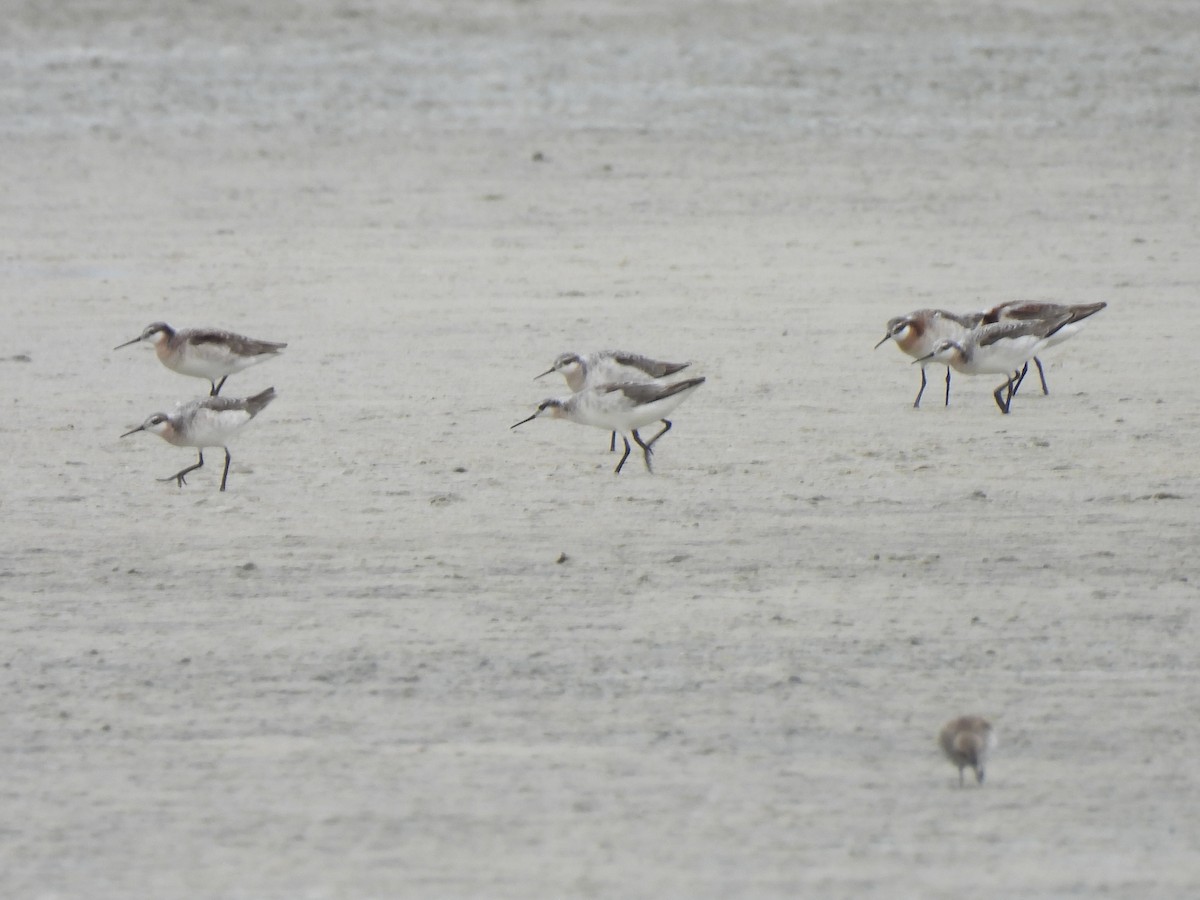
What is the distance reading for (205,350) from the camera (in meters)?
10.7

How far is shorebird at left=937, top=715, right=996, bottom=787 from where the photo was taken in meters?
5.60

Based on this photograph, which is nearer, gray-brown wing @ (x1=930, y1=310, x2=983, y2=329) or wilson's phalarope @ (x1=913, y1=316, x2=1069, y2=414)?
wilson's phalarope @ (x1=913, y1=316, x2=1069, y2=414)

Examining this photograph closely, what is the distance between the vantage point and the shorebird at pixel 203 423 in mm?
8992

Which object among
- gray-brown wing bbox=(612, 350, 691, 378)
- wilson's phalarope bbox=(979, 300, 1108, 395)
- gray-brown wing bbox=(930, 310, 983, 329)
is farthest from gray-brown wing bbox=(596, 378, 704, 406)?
wilson's phalarope bbox=(979, 300, 1108, 395)

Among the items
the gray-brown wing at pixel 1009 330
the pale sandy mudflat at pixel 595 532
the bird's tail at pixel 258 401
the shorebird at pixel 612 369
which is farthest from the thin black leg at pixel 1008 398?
the bird's tail at pixel 258 401

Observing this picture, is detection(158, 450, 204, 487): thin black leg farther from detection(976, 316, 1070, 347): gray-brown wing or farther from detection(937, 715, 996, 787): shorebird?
detection(937, 715, 996, 787): shorebird

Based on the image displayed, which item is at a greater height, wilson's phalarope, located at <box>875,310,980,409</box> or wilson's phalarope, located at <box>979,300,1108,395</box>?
wilson's phalarope, located at <box>979,300,1108,395</box>

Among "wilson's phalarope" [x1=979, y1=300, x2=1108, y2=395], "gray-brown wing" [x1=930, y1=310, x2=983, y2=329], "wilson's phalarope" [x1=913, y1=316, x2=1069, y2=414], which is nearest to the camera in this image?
"wilson's phalarope" [x1=913, y1=316, x2=1069, y2=414]

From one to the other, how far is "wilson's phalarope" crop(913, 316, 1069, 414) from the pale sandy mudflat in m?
0.28

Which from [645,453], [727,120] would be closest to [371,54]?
[727,120]

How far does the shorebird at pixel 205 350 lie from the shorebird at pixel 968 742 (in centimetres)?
594

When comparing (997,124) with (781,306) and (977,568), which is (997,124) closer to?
(781,306)

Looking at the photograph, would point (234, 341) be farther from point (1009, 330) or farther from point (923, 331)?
point (1009, 330)

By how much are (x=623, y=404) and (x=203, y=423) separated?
1916 mm
